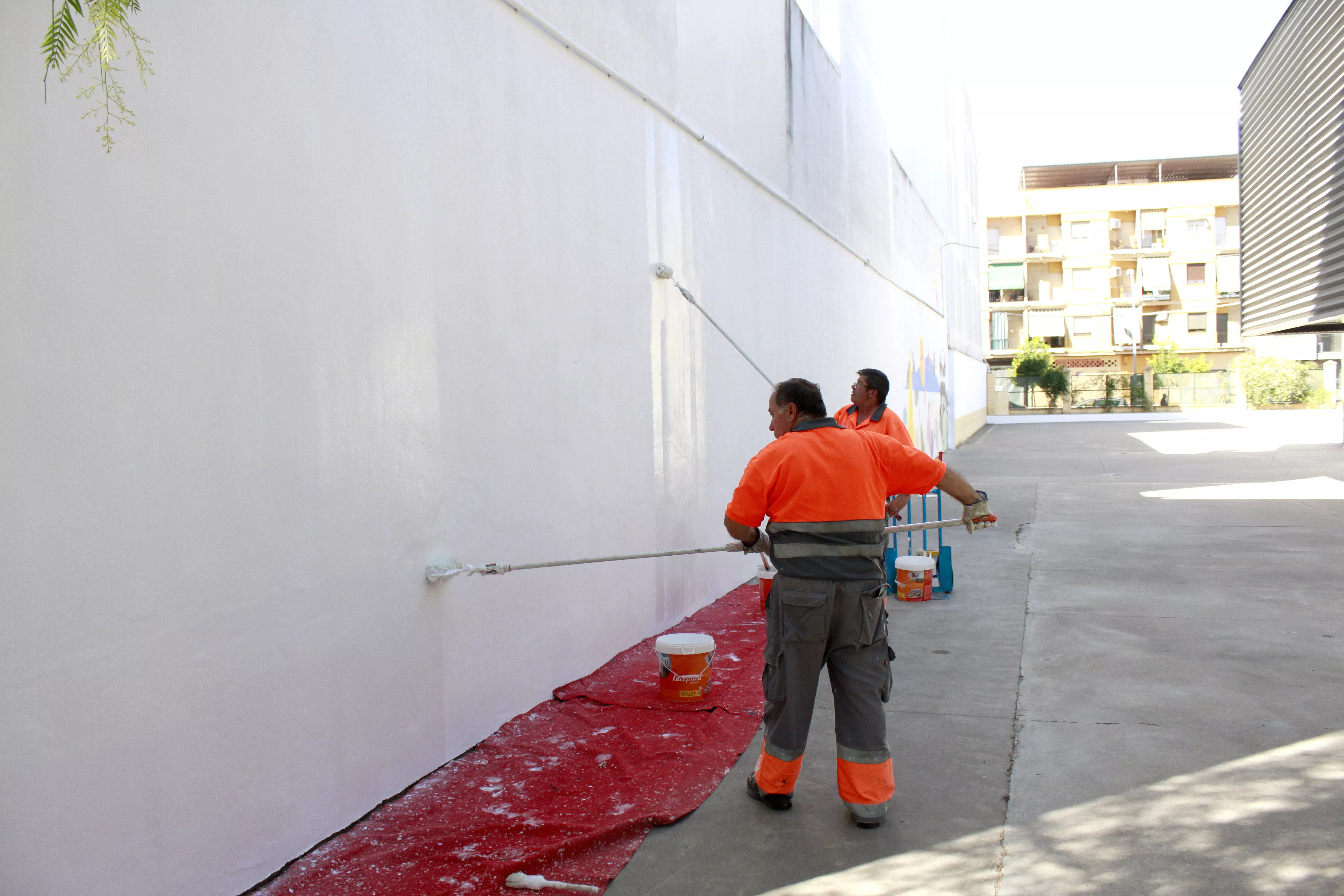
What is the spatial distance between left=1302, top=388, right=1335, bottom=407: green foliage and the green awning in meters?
17.8

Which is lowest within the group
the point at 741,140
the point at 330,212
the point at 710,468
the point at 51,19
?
the point at 710,468

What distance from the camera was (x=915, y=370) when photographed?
21016 mm

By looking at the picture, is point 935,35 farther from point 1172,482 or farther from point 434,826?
point 434,826

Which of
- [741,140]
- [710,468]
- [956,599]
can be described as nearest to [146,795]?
[710,468]

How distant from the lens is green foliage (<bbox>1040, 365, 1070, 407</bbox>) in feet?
168

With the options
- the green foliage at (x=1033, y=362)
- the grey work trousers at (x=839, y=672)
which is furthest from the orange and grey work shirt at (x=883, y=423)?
the green foliage at (x=1033, y=362)

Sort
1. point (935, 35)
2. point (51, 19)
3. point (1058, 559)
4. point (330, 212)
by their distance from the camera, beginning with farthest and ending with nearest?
point (935, 35)
point (1058, 559)
point (330, 212)
point (51, 19)

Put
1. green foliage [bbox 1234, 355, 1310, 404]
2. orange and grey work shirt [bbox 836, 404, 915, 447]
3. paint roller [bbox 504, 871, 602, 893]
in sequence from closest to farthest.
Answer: paint roller [bbox 504, 871, 602, 893] < orange and grey work shirt [bbox 836, 404, 915, 447] < green foliage [bbox 1234, 355, 1310, 404]

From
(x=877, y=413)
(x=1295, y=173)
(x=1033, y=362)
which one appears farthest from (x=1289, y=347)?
(x=877, y=413)

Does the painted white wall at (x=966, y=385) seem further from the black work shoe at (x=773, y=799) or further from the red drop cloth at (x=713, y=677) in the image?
the black work shoe at (x=773, y=799)

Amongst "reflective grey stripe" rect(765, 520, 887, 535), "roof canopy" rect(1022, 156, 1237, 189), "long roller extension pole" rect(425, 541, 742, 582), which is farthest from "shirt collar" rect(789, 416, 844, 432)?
"roof canopy" rect(1022, 156, 1237, 189)

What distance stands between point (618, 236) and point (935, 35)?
2243cm

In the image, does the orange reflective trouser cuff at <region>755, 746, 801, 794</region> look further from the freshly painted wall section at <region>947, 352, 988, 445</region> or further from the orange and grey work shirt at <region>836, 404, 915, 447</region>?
the freshly painted wall section at <region>947, 352, 988, 445</region>

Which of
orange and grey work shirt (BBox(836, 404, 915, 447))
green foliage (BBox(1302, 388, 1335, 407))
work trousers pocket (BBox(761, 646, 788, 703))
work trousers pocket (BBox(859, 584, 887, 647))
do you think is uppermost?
green foliage (BBox(1302, 388, 1335, 407))
